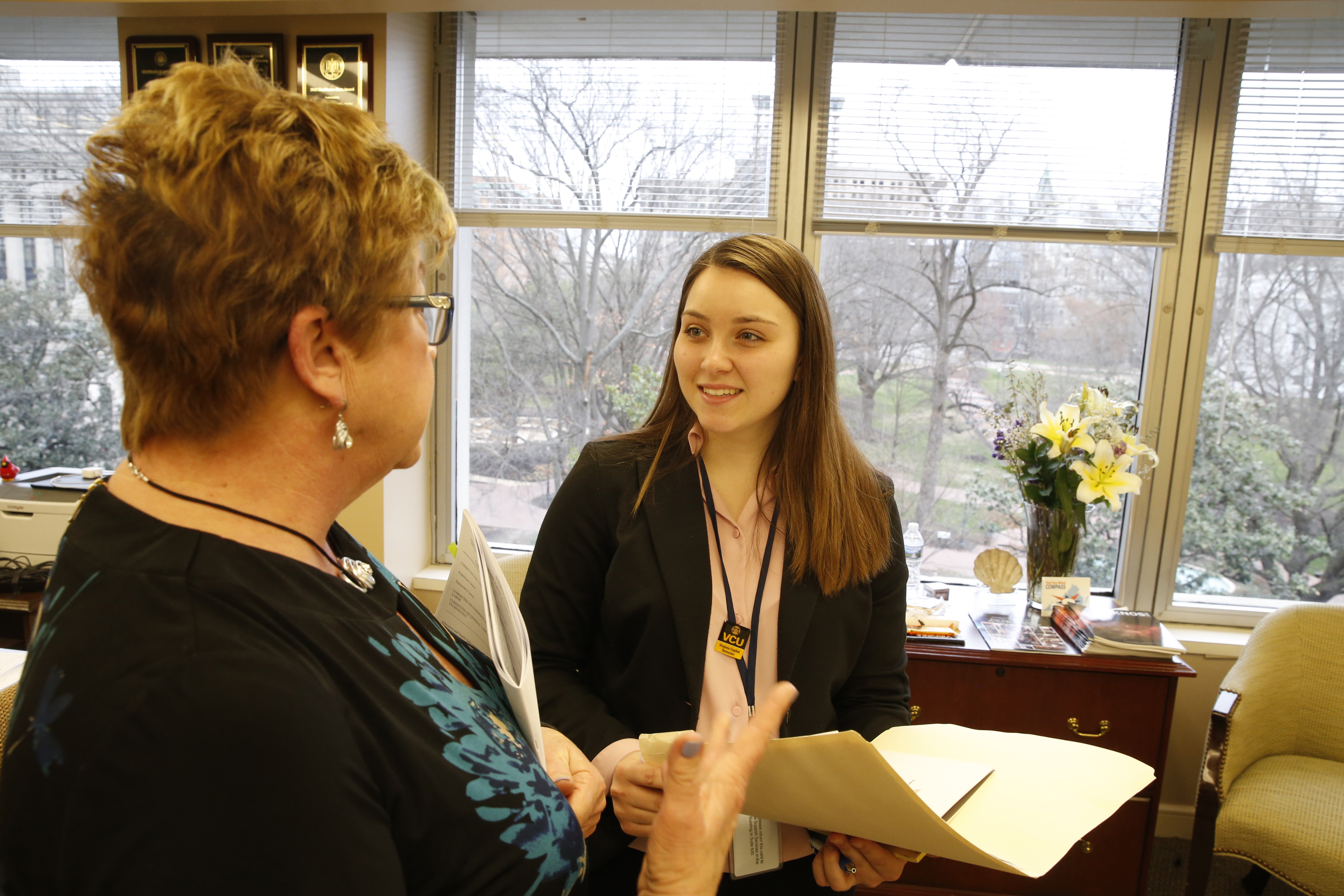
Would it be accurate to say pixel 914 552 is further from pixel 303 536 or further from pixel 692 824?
pixel 303 536

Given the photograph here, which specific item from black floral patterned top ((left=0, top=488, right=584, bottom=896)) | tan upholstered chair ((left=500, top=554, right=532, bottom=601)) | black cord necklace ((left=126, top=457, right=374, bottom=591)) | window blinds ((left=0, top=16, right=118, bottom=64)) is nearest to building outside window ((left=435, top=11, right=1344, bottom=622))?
tan upholstered chair ((left=500, top=554, right=532, bottom=601))

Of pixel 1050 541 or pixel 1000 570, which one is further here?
pixel 1000 570

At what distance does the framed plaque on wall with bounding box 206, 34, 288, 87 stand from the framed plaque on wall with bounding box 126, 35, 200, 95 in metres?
0.06

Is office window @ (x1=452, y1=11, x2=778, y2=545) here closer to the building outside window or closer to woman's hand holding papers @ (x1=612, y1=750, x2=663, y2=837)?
the building outside window

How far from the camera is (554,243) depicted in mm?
3043

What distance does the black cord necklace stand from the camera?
0.67m

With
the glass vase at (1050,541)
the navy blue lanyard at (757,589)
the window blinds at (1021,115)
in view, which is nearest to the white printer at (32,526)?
the navy blue lanyard at (757,589)

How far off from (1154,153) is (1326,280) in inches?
30.7

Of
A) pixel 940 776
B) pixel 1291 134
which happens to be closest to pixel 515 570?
pixel 940 776

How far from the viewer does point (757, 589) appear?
1.41 metres

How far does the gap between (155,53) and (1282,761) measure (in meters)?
4.24

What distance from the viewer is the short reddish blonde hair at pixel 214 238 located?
634 millimetres

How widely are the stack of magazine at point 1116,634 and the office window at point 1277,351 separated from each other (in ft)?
2.37

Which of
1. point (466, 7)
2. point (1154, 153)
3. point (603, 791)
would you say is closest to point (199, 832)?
point (603, 791)
